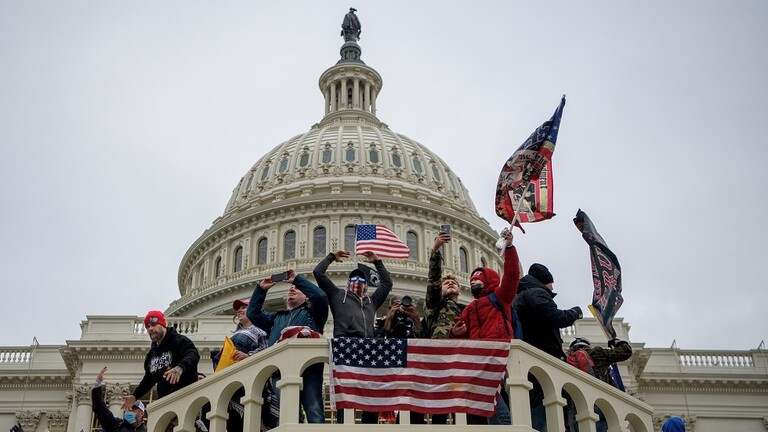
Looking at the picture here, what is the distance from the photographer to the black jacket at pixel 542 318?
35.9 ft

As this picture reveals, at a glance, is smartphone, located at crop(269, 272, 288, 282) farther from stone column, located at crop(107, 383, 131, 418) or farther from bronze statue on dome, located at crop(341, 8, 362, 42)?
bronze statue on dome, located at crop(341, 8, 362, 42)

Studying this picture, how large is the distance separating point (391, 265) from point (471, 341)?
52199mm

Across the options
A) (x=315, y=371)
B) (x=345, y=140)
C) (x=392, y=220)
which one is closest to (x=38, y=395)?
(x=392, y=220)

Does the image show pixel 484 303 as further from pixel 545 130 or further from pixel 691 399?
pixel 691 399

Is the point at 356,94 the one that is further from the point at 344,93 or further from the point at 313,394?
the point at 313,394

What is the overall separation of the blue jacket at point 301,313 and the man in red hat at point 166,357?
1021mm

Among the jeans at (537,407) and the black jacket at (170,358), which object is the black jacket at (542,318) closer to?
the jeans at (537,407)

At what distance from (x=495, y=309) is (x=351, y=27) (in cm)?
9090

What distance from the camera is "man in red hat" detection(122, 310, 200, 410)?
10906 mm

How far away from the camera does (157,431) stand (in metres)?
10.7

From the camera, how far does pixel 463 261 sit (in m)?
70.2

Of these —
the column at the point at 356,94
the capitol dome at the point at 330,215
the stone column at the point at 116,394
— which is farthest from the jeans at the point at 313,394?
the column at the point at 356,94

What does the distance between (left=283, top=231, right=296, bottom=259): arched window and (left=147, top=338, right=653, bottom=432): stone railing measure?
56473mm

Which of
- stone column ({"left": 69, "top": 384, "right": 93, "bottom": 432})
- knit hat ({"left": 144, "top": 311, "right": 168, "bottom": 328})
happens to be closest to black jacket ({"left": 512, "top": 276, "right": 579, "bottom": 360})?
knit hat ({"left": 144, "top": 311, "right": 168, "bottom": 328})
